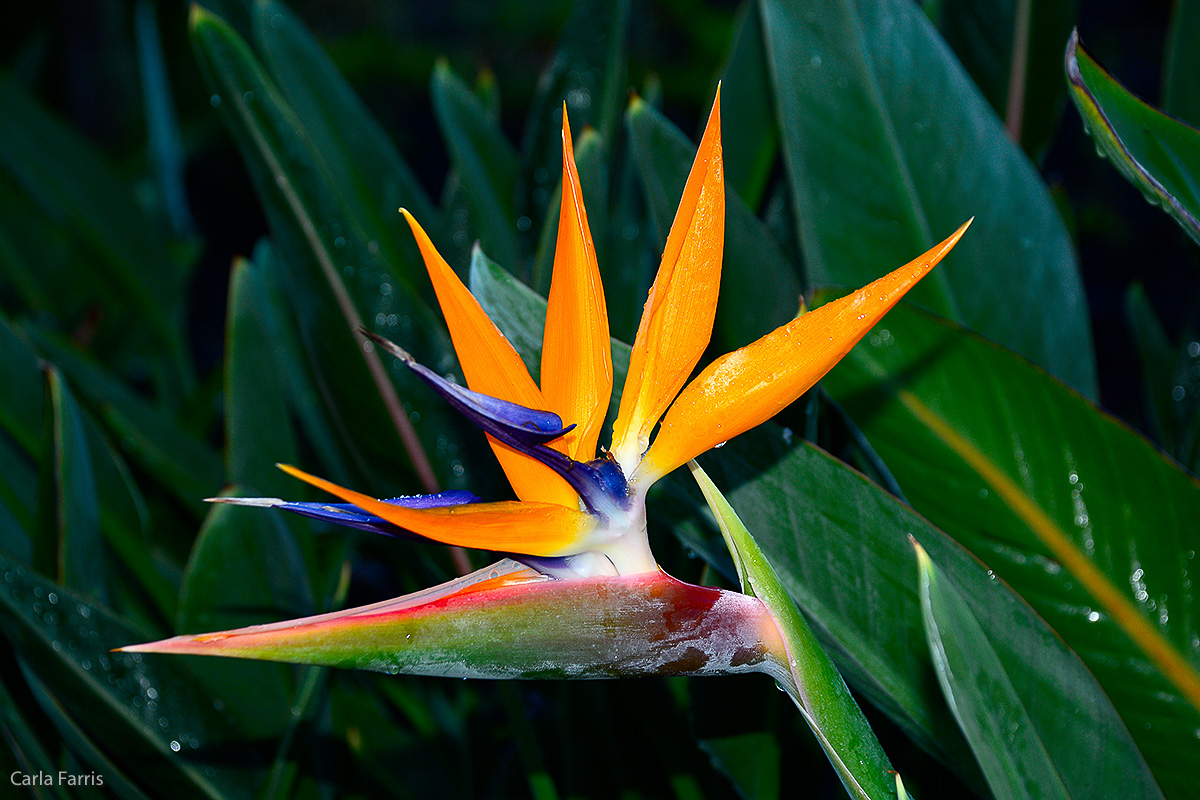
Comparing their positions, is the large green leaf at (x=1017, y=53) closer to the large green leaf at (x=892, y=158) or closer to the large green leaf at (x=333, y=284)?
the large green leaf at (x=892, y=158)

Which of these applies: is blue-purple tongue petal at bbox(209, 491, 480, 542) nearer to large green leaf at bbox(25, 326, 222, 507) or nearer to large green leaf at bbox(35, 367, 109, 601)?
large green leaf at bbox(35, 367, 109, 601)

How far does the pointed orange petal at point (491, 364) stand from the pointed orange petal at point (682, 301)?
0.09 ft

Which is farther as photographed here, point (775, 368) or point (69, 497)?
point (69, 497)

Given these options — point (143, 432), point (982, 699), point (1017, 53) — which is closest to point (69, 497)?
point (143, 432)

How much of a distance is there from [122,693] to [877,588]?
41cm

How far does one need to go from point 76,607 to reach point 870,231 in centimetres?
50

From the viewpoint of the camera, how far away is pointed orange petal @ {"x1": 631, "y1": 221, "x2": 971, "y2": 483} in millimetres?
225

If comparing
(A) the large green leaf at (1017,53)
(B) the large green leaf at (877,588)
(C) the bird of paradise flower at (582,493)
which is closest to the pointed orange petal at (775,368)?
(C) the bird of paradise flower at (582,493)

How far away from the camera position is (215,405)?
3.47 ft

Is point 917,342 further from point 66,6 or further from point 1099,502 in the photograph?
point 66,6

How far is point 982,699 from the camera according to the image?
290 millimetres

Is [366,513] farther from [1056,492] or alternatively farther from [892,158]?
[892,158]

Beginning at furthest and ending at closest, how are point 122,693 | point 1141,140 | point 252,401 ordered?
point 252,401 → point 122,693 → point 1141,140

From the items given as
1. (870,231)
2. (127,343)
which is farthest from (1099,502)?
(127,343)
